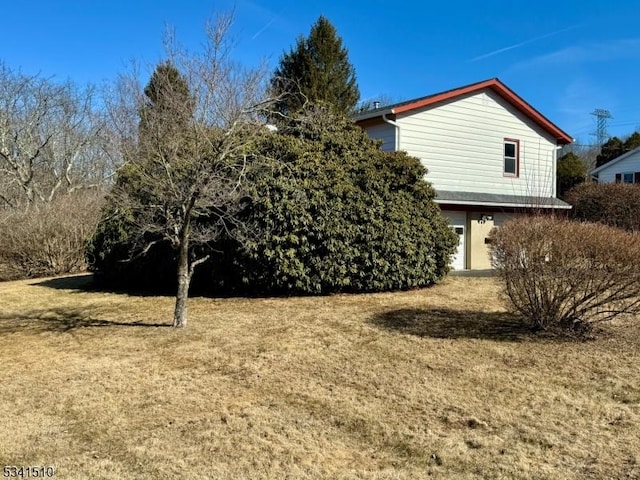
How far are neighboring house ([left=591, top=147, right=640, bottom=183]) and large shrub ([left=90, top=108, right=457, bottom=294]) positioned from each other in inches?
1007

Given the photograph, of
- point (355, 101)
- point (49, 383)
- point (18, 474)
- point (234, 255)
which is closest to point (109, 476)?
point (18, 474)

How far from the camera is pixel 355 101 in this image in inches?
981

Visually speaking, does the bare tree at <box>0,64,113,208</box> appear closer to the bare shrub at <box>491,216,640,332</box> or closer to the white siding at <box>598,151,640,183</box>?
the bare shrub at <box>491,216,640,332</box>

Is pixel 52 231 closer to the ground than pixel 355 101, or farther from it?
closer to the ground

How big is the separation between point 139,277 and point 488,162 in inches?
425

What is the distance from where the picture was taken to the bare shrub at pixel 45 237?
15305 mm

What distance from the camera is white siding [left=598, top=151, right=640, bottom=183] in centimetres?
3181

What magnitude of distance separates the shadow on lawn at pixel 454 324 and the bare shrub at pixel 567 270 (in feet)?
1.29

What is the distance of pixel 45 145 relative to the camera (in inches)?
848

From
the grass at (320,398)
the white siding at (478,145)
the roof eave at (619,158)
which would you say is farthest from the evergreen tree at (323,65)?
the roof eave at (619,158)

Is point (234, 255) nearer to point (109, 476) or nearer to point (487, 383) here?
point (487, 383)

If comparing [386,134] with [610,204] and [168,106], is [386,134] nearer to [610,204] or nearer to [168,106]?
[168,106]

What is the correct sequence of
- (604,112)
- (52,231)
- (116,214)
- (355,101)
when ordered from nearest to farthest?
(116,214)
(52,231)
(355,101)
(604,112)

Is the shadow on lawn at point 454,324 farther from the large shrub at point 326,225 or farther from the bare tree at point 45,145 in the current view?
the bare tree at point 45,145
